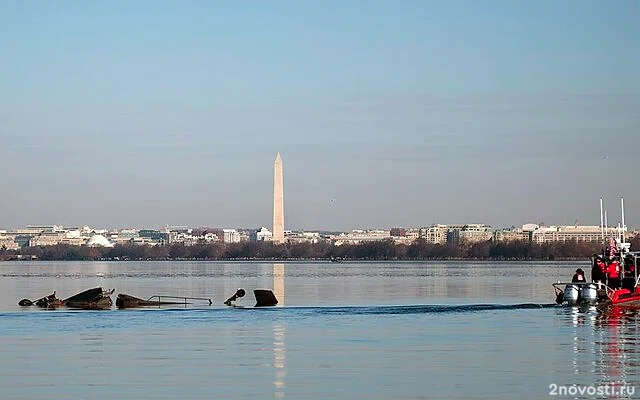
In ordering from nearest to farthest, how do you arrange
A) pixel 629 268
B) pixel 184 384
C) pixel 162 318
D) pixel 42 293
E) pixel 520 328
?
pixel 184 384
pixel 520 328
pixel 162 318
pixel 629 268
pixel 42 293

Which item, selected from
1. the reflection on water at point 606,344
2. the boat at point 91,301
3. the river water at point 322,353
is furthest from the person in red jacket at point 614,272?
the boat at point 91,301

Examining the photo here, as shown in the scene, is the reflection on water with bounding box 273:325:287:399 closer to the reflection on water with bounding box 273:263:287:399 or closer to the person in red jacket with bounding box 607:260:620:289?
the reflection on water with bounding box 273:263:287:399

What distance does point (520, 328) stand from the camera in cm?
4491

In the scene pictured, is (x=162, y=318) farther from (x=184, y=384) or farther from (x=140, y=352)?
Answer: (x=184, y=384)

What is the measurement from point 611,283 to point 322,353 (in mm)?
25840

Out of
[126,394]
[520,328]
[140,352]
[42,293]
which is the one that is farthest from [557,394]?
[42,293]

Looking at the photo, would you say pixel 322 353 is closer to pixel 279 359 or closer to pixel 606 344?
pixel 279 359

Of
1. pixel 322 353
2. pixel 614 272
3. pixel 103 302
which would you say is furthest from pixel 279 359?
pixel 103 302

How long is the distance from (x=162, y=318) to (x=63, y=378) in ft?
74.6

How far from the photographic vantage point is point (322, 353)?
35.3 m

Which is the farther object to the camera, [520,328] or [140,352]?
[520,328]

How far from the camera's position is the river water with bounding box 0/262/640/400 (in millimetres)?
27516

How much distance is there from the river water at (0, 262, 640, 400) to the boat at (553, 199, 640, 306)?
1522 millimetres

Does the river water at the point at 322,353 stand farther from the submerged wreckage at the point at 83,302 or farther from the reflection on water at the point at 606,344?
the submerged wreckage at the point at 83,302
